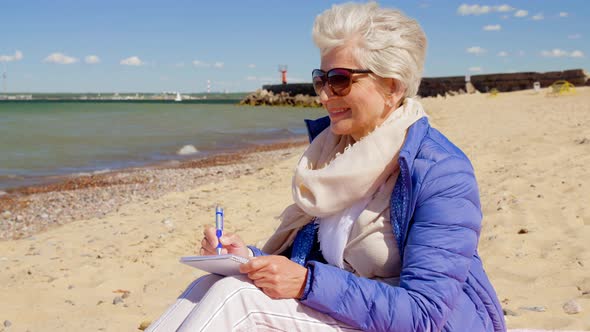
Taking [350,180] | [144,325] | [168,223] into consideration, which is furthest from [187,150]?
[350,180]

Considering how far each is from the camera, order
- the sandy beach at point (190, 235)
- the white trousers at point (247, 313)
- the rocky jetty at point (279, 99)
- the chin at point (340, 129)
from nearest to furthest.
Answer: the white trousers at point (247, 313)
the chin at point (340, 129)
the sandy beach at point (190, 235)
the rocky jetty at point (279, 99)

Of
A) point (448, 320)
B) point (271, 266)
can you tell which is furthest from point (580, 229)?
point (271, 266)

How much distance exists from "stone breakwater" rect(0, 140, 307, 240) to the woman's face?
5670mm

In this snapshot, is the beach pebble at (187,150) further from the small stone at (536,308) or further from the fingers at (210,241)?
the fingers at (210,241)

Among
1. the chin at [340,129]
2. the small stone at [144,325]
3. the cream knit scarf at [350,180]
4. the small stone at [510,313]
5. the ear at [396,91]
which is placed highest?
the ear at [396,91]

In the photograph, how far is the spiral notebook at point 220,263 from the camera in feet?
6.05

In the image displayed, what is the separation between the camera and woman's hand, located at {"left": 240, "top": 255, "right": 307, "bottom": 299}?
178 centimetres

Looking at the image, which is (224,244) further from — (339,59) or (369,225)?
(339,59)

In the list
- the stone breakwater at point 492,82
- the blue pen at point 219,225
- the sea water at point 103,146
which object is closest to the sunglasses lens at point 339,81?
the blue pen at point 219,225

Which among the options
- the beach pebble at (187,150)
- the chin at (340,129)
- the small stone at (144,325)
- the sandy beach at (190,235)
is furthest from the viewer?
the beach pebble at (187,150)

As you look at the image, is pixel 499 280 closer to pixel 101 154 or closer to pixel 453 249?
pixel 453 249

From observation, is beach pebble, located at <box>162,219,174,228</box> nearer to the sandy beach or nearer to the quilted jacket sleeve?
the sandy beach

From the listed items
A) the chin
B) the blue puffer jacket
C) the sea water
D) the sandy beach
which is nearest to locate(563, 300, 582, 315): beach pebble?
the sandy beach

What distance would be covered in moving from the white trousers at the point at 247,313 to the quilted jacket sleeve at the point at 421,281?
5cm
